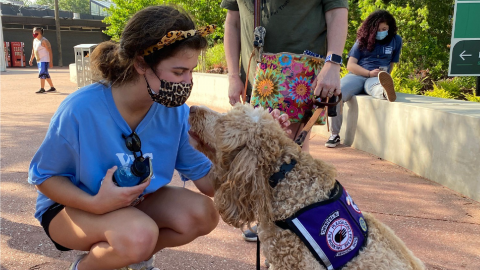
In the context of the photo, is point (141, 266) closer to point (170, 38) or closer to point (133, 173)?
point (133, 173)

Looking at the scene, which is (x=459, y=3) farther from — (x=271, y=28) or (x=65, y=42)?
(x=65, y=42)

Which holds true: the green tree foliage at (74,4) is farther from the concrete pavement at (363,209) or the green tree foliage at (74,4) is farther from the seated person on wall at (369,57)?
the concrete pavement at (363,209)

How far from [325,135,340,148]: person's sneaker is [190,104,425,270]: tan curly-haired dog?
15.7ft

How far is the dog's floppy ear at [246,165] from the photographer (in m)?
1.93

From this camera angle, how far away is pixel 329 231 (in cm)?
191

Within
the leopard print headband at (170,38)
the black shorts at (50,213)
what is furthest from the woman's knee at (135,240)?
the leopard print headband at (170,38)

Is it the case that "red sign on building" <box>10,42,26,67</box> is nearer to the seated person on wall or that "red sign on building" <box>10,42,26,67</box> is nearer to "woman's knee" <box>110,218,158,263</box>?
the seated person on wall

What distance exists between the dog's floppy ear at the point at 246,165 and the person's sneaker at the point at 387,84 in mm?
4264

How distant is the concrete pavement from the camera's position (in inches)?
126

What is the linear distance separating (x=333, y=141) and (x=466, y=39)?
2492 millimetres

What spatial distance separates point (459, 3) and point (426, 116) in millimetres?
1706

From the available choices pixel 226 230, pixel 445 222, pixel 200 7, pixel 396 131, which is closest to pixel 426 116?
pixel 396 131

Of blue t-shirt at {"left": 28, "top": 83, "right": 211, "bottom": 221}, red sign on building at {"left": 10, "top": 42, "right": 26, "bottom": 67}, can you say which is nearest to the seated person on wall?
blue t-shirt at {"left": 28, "top": 83, "right": 211, "bottom": 221}

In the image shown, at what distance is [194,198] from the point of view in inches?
108
